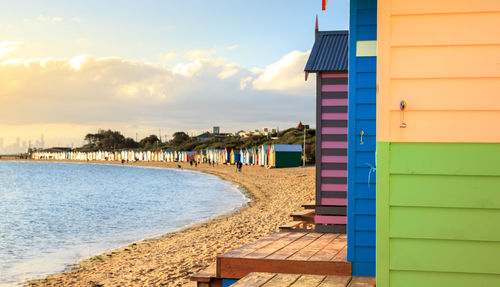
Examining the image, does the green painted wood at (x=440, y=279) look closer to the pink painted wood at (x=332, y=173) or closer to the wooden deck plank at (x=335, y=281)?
the wooden deck plank at (x=335, y=281)

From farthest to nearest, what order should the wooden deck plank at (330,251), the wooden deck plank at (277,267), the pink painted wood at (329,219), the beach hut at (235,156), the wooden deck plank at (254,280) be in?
the beach hut at (235,156), the pink painted wood at (329,219), the wooden deck plank at (330,251), the wooden deck plank at (277,267), the wooden deck plank at (254,280)

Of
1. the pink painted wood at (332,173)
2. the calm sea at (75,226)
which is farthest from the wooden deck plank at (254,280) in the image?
the calm sea at (75,226)

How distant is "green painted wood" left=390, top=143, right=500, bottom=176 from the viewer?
321 centimetres

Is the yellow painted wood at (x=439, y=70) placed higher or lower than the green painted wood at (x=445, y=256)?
higher

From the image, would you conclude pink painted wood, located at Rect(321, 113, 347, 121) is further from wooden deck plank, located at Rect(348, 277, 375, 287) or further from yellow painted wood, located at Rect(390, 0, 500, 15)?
yellow painted wood, located at Rect(390, 0, 500, 15)

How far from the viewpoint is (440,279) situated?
10.7 ft

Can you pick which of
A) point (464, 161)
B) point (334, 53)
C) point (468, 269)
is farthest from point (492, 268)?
point (334, 53)

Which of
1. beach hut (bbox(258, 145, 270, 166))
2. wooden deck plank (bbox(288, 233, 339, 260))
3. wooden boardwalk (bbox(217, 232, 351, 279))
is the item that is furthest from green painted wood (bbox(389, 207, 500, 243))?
beach hut (bbox(258, 145, 270, 166))

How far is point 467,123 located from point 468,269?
1.02m

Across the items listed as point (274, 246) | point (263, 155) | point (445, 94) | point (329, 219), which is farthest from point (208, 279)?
point (263, 155)

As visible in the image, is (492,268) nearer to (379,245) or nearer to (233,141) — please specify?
(379,245)

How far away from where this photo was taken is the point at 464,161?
10.6ft

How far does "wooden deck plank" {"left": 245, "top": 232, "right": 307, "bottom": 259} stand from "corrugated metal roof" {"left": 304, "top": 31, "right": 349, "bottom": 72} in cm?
277

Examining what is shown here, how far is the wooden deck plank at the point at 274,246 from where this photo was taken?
5.64 metres
